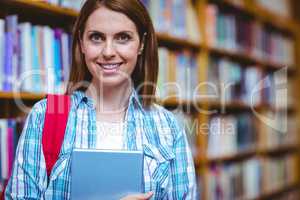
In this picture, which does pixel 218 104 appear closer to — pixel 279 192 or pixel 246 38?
pixel 246 38

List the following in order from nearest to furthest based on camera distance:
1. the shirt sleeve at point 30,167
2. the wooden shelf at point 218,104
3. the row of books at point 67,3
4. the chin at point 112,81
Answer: the shirt sleeve at point 30,167 → the chin at point 112,81 → the row of books at point 67,3 → the wooden shelf at point 218,104

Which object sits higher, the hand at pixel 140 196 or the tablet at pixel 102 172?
the tablet at pixel 102 172

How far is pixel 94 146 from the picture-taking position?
1167 mm

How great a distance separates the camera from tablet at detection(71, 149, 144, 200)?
1120 mm

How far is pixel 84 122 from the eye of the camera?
47.3 inches

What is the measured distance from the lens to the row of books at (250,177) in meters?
2.19

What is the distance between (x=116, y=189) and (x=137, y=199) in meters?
0.07

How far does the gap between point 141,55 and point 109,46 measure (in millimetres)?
117

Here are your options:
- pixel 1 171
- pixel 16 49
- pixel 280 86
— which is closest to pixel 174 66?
pixel 16 49

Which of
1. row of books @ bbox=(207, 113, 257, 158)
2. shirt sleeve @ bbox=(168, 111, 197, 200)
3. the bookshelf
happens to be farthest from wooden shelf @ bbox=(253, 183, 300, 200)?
shirt sleeve @ bbox=(168, 111, 197, 200)

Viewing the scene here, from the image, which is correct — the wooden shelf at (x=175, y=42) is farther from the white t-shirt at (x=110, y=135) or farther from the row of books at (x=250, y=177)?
the row of books at (x=250, y=177)

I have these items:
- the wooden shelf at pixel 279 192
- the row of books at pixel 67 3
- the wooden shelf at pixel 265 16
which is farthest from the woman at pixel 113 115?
the wooden shelf at pixel 279 192

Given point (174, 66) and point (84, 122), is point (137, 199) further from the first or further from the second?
point (174, 66)

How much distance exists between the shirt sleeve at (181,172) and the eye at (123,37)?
1.01ft
